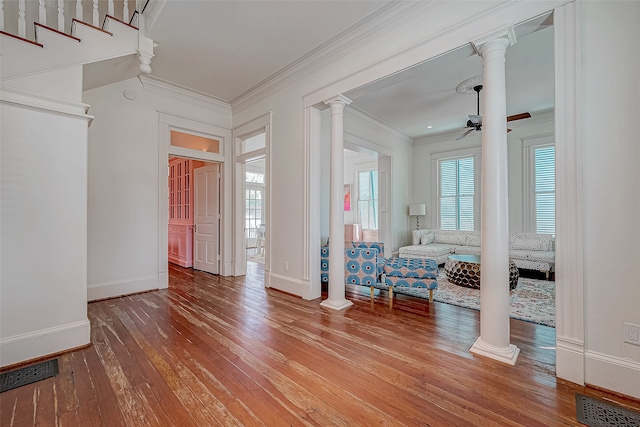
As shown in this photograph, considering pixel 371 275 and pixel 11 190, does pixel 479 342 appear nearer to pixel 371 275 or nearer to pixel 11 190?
pixel 371 275

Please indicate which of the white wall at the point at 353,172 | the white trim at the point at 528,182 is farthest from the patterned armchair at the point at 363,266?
the white wall at the point at 353,172

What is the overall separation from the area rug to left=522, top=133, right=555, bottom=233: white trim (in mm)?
1470

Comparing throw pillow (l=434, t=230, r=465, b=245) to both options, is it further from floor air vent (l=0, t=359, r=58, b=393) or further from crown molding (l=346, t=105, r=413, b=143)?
floor air vent (l=0, t=359, r=58, b=393)

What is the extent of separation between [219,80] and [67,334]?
3639 mm

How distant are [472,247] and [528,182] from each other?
1.71 m

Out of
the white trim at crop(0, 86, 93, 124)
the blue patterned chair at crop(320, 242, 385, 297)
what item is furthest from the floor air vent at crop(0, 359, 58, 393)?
the blue patterned chair at crop(320, 242, 385, 297)

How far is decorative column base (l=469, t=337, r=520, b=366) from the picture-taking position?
2.16 metres

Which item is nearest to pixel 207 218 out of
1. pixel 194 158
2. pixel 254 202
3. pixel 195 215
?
pixel 195 215

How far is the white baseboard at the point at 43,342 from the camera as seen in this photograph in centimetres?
211

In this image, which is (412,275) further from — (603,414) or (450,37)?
(450,37)

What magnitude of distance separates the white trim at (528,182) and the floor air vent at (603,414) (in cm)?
484

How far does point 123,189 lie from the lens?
3.99 metres

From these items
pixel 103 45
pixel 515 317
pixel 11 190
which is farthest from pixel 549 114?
pixel 11 190

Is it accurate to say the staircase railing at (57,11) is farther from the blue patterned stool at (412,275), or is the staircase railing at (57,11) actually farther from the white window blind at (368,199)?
the white window blind at (368,199)
